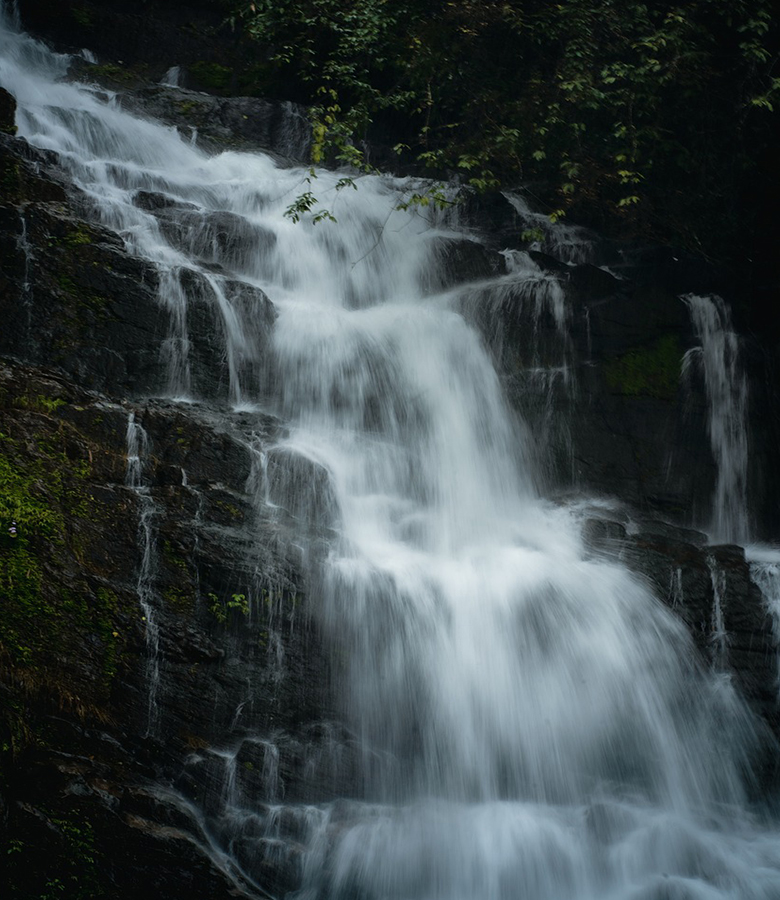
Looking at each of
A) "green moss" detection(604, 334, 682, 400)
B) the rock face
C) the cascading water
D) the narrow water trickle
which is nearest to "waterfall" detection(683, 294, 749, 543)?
"green moss" detection(604, 334, 682, 400)

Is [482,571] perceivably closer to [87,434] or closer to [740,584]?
[740,584]

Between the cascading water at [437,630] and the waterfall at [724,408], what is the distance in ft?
7.81

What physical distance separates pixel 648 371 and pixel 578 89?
12.3 feet

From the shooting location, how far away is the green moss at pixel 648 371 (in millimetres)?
9664

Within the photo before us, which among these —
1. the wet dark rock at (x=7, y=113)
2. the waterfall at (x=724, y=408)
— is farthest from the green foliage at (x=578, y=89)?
the wet dark rock at (x=7, y=113)

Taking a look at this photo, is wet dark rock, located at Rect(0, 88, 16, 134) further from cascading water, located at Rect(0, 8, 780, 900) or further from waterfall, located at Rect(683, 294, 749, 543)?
waterfall, located at Rect(683, 294, 749, 543)

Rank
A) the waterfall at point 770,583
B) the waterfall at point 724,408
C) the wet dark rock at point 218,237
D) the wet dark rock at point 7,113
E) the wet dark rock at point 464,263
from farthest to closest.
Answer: the wet dark rock at point 464,263 < the waterfall at point 724,408 < the wet dark rock at point 218,237 < the wet dark rock at point 7,113 < the waterfall at point 770,583

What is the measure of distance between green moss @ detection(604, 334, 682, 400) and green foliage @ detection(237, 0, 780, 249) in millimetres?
1930

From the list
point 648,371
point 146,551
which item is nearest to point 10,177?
point 146,551

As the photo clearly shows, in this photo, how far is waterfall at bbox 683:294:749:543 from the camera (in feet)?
30.5

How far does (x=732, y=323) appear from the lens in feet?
33.8

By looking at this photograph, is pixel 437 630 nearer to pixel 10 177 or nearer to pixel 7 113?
pixel 10 177

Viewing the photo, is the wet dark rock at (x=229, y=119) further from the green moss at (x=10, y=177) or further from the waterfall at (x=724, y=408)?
the waterfall at (x=724, y=408)

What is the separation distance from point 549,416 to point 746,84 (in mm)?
5169
